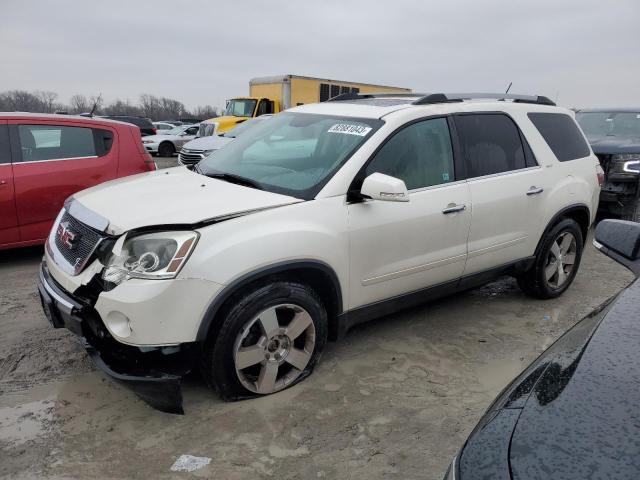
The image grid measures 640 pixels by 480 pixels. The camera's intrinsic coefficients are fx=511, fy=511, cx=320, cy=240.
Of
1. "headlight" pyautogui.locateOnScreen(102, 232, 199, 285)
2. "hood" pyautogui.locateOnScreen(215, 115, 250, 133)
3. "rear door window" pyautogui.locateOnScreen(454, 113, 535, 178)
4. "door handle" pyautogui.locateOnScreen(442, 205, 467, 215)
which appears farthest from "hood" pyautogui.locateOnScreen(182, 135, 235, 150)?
"headlight" pyautogui.locateOnScreen(102, 232, 199, 285)

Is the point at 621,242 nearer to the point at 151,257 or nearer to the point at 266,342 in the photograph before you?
the point at 266,342

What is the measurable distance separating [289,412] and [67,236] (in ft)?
5.46

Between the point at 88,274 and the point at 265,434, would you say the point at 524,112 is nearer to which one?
the point at 265,434

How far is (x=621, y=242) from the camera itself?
2268 millimetres

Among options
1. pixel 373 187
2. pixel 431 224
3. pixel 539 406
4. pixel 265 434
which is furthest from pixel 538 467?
pixel 431 224

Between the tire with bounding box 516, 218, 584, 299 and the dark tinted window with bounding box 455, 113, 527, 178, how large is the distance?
77 cm

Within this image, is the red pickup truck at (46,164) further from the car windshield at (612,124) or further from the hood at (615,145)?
the car windshield at (612,124)

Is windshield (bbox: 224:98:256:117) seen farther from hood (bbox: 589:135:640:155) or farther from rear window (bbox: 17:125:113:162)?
rear window (bbox: 17:125:113:162)

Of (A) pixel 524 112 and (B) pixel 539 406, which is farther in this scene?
(A) pixel 524 112

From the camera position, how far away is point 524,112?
169 inches

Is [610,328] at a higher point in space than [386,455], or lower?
higher

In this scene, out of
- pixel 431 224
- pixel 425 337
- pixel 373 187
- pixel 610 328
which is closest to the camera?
pixel 610 328

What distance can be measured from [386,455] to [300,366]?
77 cm

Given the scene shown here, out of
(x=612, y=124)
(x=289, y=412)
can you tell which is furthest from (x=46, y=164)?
(x=612, y=124)
